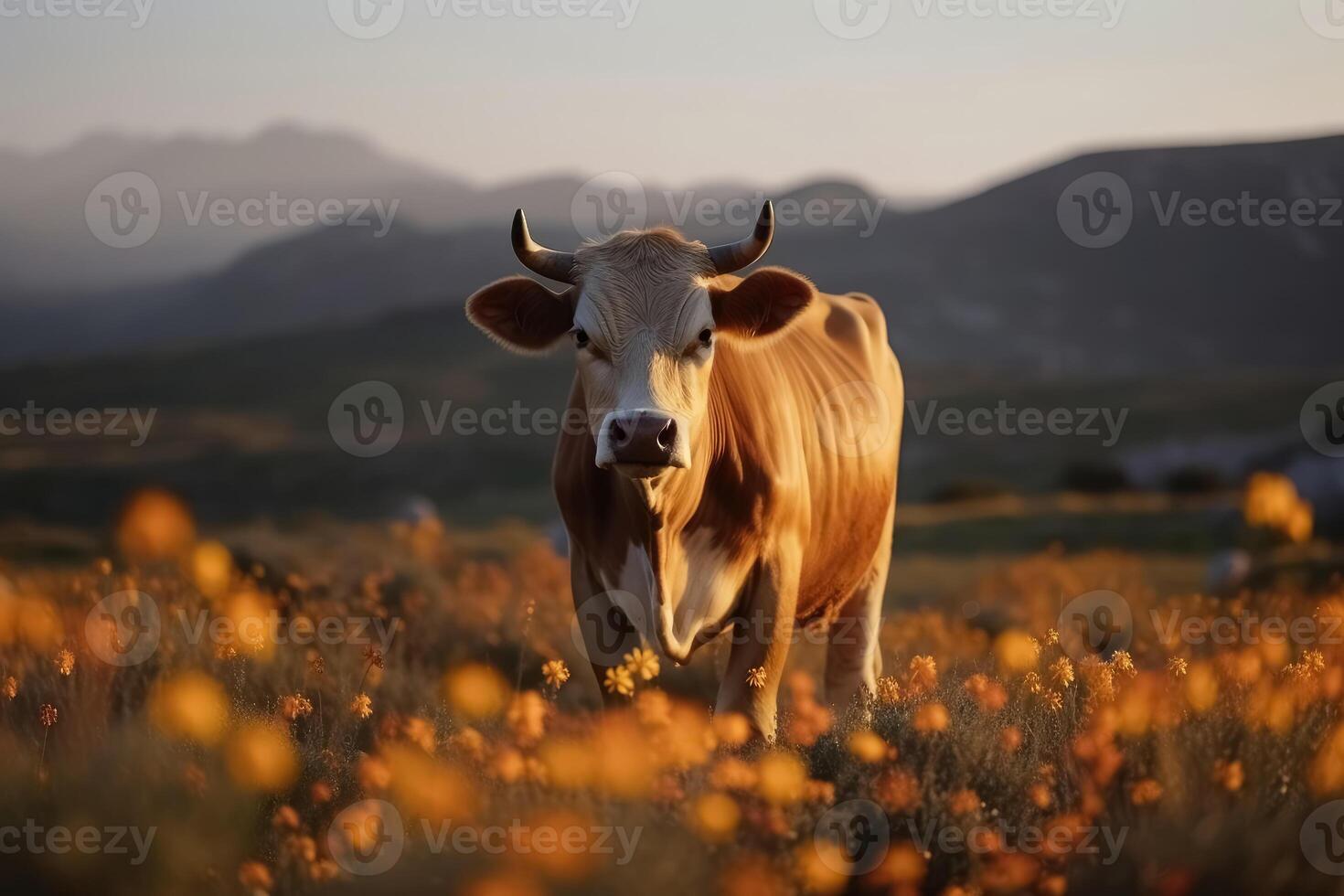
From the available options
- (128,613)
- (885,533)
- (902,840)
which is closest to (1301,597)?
(885,533)

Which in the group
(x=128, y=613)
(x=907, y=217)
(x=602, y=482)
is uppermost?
(x=907, y=217)

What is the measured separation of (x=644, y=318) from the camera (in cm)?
604

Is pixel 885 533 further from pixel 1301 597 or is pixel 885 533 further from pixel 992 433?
pixel 992 433

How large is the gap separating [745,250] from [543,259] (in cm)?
102

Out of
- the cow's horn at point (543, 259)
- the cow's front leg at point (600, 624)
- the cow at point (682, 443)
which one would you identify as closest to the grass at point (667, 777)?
the cow's front leg at point (600, 624)

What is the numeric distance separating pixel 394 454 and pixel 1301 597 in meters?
69.2

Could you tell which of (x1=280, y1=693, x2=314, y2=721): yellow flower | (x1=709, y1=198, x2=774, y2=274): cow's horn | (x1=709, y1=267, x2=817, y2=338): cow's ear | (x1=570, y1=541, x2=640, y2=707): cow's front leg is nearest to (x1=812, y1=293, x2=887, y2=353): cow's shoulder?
(x1=709, y1=267, x2=817, y2=338): cow's ear

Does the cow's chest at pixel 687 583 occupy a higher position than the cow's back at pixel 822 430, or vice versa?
the cow's back at pixel 822 430

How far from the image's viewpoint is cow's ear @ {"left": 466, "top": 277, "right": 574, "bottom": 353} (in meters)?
6.53

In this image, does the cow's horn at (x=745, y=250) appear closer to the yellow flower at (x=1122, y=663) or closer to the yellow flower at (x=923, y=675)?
the yellow flower at (x=923, y=675)

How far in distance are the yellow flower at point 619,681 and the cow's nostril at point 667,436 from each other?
947 mm

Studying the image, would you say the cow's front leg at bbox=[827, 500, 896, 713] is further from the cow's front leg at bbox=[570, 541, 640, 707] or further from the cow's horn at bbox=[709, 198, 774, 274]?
the cow's horn at bbox=[709, 198, 774, 274]

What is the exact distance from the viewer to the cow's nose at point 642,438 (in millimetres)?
5426

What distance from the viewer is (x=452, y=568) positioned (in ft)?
47.9
